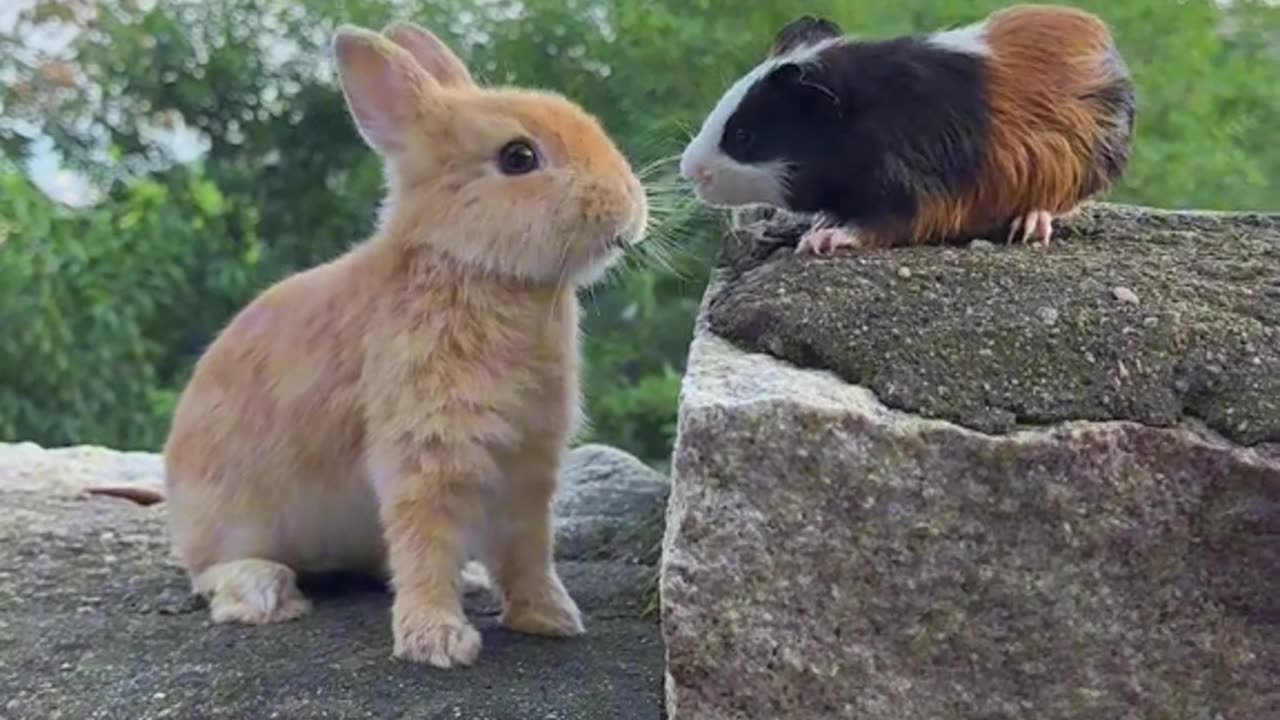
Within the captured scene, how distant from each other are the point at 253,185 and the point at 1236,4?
188 centimetres

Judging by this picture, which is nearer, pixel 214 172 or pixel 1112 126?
pixel 1112 126

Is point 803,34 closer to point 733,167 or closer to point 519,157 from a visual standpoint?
point 733,167

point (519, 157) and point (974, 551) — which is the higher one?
point (519, 157)

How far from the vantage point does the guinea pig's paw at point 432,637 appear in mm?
1533

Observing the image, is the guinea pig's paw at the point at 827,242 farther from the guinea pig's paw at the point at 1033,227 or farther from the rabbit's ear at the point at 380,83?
the rabbit's ear at the point at 380,83

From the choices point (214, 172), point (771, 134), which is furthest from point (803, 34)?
point (214, 172)

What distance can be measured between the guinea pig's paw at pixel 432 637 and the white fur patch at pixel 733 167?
52 centimetres

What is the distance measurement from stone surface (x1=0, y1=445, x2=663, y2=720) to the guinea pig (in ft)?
1.48

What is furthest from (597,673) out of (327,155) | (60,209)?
(60,209)

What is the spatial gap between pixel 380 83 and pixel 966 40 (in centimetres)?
60

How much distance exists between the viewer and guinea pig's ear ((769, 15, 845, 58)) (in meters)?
1.82

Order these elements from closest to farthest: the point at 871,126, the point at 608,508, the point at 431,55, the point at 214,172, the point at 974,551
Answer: the point at 974,551 → the point at 871,126 → the point at 431,55 → the point at 608,508 → the point at 214,172

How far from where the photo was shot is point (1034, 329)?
133 cm

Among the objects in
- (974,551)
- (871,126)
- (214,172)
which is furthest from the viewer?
(214,172)
